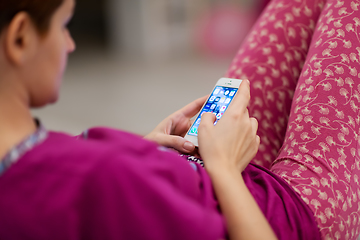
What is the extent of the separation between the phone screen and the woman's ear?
1.13 feet

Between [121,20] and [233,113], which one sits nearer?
[233,113]

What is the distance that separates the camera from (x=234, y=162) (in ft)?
1.73

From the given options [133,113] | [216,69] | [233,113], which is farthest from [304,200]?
[216,69]

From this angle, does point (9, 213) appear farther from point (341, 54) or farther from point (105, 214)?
point (341, 54)

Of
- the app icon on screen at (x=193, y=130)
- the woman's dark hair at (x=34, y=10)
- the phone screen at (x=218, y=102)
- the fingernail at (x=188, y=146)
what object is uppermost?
the woman's dark hair at (x=34, y=10)

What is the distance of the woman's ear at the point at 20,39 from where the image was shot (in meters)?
0.37

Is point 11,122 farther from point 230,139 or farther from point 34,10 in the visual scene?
point 230,139

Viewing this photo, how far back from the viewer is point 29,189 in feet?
1.24

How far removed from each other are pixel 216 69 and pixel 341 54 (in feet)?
6.10

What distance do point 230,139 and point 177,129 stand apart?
20cm

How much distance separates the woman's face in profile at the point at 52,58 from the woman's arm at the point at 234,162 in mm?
226

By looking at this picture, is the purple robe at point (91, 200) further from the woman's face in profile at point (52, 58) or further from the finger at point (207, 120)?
the finger at point (207, 120)

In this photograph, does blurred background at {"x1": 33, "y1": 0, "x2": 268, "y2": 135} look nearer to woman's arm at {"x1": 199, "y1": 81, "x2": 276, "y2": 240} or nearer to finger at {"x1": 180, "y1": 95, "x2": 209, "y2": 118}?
finger at {"x1": 180, "y1": 95, "x2": 209, "y2": 118}

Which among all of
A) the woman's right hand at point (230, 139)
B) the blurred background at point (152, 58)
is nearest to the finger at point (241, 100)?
the woman's right hand at point (230, 139)
